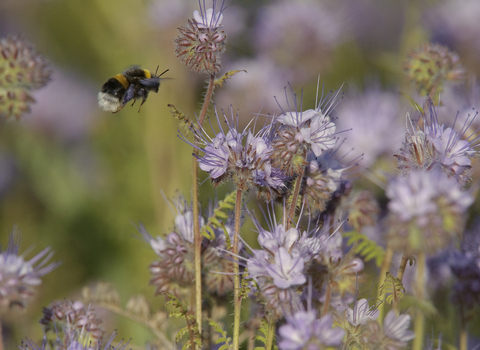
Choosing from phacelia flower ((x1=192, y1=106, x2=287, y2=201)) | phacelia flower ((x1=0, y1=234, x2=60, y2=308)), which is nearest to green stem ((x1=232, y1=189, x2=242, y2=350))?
phacelia flower ((x1=192, y1=106, x2=287, y2=201))

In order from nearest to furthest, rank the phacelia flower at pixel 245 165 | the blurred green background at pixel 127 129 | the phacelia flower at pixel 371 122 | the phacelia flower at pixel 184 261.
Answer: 1. the phacelia flower at pixel 245 165
2. the phacelia flower at pixel 184 261
3. the phacelia flower at pixel 371 122
4. the blurred green background at pixel 127 129

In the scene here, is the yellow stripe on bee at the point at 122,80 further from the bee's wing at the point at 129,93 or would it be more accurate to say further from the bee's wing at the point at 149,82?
the bee's wing at the point at 149,82

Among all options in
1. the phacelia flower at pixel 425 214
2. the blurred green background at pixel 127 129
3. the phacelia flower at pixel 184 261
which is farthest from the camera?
the blurred green background at pixel 127 129

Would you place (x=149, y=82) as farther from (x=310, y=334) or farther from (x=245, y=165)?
(x=310, y=334)

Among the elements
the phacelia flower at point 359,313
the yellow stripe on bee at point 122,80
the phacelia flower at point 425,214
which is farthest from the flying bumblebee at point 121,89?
the phacelia flower at point 425,214

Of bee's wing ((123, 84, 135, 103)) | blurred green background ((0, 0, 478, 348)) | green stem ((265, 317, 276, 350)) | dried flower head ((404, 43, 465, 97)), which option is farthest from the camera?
blurred green background ((0, 0, 478, 348))

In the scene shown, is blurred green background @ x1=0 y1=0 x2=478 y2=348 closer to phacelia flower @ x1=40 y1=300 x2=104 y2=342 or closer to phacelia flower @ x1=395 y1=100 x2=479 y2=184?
phacelia flower @ x1=40 y1=300 x2=104 y2=342

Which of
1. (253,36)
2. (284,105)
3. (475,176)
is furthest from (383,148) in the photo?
(253,36)
